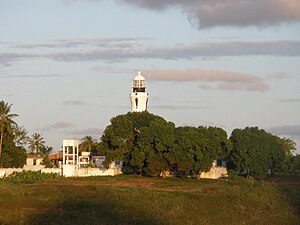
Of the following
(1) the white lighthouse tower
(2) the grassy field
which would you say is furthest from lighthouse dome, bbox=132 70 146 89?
(2) the grassy field

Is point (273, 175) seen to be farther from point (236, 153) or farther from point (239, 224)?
point (239, 224)

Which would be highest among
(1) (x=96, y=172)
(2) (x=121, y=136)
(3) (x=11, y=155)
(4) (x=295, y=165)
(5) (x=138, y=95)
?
(5) (x=138, y=95)

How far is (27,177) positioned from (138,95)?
98.1ft

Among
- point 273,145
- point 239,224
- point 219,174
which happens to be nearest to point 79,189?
point 239,224

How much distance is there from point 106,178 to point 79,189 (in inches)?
1107

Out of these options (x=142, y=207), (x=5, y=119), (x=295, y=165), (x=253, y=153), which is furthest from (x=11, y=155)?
(x=295, y=165)

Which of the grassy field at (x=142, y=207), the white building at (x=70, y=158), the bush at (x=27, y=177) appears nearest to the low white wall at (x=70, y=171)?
the white building at (x=70, y=158)

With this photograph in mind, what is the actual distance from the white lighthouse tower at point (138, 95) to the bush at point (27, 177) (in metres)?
23.7

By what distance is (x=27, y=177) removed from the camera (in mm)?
82250

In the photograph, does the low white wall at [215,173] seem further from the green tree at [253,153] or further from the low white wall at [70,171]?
the low white wall at [70,171]

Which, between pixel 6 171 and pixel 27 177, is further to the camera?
pixel 6 171

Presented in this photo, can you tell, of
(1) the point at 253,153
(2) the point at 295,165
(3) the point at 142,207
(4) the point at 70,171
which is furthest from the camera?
(2) the point at 295,165

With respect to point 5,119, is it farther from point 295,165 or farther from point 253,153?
point 295,165

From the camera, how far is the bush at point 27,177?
263 ft
